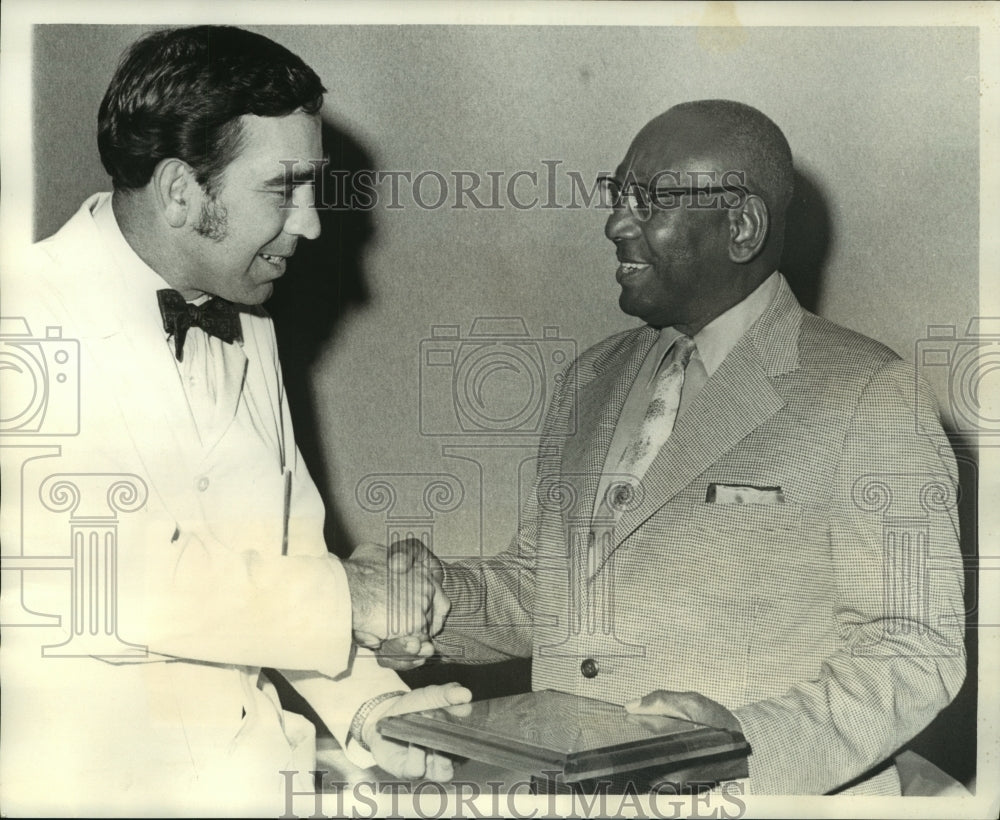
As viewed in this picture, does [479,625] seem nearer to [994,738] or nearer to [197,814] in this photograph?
[197,814]

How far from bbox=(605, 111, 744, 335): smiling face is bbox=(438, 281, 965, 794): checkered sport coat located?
0.51 ft

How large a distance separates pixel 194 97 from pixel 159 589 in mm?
1224

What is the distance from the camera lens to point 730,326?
9.98 feet

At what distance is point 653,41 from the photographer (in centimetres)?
317

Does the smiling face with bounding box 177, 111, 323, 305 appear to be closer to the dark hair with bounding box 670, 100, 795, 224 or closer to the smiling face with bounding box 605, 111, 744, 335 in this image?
the smiling face with bounding box 605, 111, 744, 335

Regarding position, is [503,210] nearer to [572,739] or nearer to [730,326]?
[730,326]

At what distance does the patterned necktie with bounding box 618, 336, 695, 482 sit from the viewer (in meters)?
3.05

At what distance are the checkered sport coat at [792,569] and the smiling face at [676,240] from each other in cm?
15

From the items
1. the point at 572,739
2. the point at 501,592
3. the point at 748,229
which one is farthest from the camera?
the point at 501,592

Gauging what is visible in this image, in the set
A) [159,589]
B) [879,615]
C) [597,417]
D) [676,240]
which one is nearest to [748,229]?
[676,240]

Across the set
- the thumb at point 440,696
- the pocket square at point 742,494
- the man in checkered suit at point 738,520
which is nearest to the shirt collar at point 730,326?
the man in checkered suit at point 738,520

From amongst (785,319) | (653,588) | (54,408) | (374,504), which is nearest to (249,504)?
(374,504)

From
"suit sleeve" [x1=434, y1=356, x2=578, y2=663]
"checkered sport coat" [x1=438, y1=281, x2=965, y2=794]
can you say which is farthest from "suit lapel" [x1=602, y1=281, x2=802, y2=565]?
"suit sleeve" [x1=434, y1=356, x2=578, y2=663]

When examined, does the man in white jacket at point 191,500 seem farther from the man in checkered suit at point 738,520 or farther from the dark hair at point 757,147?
the dark hair at point 757,147
